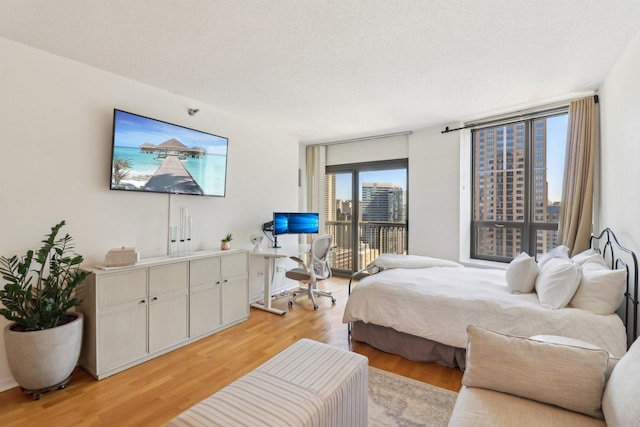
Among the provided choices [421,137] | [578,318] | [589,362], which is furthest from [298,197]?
[589,362]

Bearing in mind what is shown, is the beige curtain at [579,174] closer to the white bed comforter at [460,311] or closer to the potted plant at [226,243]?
the white bed comforter at [460,311]

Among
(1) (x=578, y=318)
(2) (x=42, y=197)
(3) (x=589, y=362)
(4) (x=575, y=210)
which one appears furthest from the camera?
(4) (x=575, y=210)

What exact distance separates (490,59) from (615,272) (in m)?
1.83

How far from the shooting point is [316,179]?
5.52 m

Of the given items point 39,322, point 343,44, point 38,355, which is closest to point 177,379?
point 38,355

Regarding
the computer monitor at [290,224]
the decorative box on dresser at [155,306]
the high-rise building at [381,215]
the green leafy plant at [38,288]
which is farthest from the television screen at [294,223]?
the green leafy plant at [38,288]

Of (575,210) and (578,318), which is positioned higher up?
(575,210)

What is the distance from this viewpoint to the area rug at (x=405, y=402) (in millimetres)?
1826

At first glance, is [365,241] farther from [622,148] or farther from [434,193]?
[622,148]

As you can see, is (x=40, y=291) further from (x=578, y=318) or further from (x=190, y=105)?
(x=578, y=318)

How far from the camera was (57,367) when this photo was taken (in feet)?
6.73

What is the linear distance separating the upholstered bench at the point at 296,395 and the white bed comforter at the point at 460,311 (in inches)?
39.0

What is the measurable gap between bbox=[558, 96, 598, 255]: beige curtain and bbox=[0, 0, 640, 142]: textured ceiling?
0.29 m

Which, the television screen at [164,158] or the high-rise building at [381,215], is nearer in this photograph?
the television screen at [164,158]
